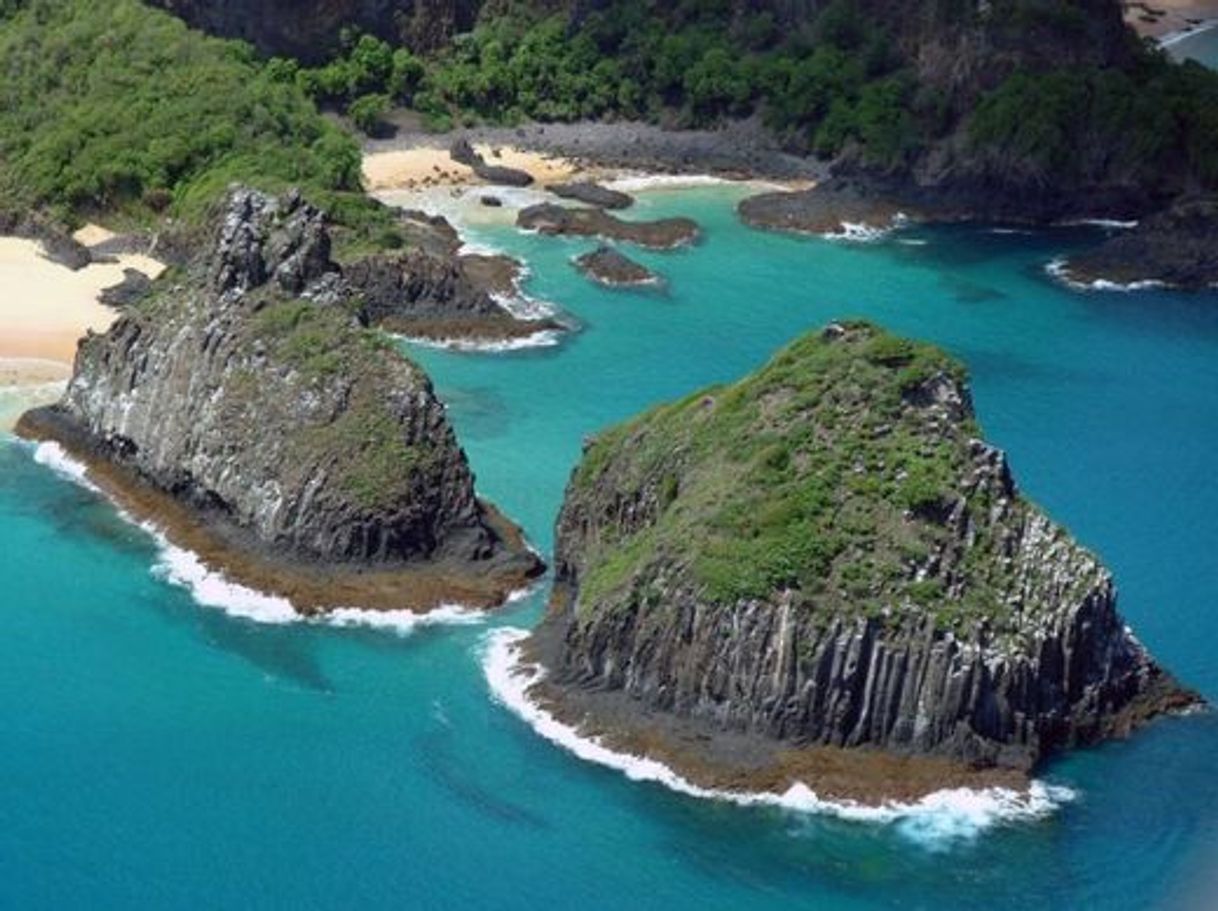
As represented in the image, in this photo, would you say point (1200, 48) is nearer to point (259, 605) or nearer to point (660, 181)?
point (660, 181)

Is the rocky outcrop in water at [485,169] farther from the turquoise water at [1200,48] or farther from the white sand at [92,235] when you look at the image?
the turquoise water at [1200,48]

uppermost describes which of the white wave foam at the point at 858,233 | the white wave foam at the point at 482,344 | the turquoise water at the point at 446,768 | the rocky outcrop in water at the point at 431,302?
the white wave foam at the point at 858,233

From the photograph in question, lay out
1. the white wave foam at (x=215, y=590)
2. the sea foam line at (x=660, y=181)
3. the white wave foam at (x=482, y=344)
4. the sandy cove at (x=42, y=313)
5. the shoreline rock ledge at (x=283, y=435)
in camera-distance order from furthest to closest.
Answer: the sea foam line at (x=660, y=181)
the white wave foam at (x=482, y=344)
the sandy cove at (x=42, y=313)
the shoreline rock ledge at (x=283, y=435)
the white wave foam at (x=215, y=590)

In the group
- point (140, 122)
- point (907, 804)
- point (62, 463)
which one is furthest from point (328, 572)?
point (140, 122)

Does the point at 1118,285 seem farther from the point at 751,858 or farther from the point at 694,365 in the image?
the point at 751,858

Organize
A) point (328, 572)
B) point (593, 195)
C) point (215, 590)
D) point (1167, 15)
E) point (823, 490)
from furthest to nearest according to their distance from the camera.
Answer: point (1167, 15) → point (593, 195) → point (328, 572) → point (215, 590) → point (823, 490)

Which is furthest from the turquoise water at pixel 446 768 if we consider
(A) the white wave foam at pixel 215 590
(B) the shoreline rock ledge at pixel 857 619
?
(B) the shoreline rock ledge at pixel 857 619

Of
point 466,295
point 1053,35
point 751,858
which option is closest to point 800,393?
point 751,858
